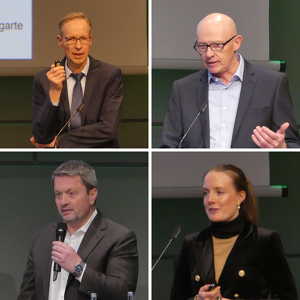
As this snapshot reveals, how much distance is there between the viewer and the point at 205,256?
1.75m

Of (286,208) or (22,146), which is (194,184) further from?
(22,146)

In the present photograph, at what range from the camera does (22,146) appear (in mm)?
1956

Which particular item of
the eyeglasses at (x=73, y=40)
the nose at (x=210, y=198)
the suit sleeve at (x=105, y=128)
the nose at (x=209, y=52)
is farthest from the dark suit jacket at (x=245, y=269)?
the eyeglasses at (x=73, y=40)

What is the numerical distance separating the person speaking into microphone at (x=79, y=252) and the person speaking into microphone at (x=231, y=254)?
22cm

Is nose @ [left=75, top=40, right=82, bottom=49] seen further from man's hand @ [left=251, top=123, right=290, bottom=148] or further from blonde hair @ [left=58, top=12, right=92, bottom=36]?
man's hand @ [left=251, top=123, right=290, bottom=148]

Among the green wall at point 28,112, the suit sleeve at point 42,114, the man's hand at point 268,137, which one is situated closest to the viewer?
the man's hand at point 268,137

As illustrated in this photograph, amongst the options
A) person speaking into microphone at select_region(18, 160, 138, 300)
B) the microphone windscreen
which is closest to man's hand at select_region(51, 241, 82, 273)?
person speaking into microphone at select_region(18, 160, 138, 300)

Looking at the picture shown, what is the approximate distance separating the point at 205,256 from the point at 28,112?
36.0 inches

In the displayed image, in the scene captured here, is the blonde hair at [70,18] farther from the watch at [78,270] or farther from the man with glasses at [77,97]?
the watch at [78,270]

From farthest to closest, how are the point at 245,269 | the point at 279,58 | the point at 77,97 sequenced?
the point at 279,58
the point at 77,97
the point at 245,269

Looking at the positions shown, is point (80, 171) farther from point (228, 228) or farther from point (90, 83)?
point (228, 228)

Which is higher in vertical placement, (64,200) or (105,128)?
(105,128)

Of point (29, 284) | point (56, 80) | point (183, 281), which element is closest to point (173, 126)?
point (56, 80)

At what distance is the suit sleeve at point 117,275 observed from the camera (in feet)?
5.65
